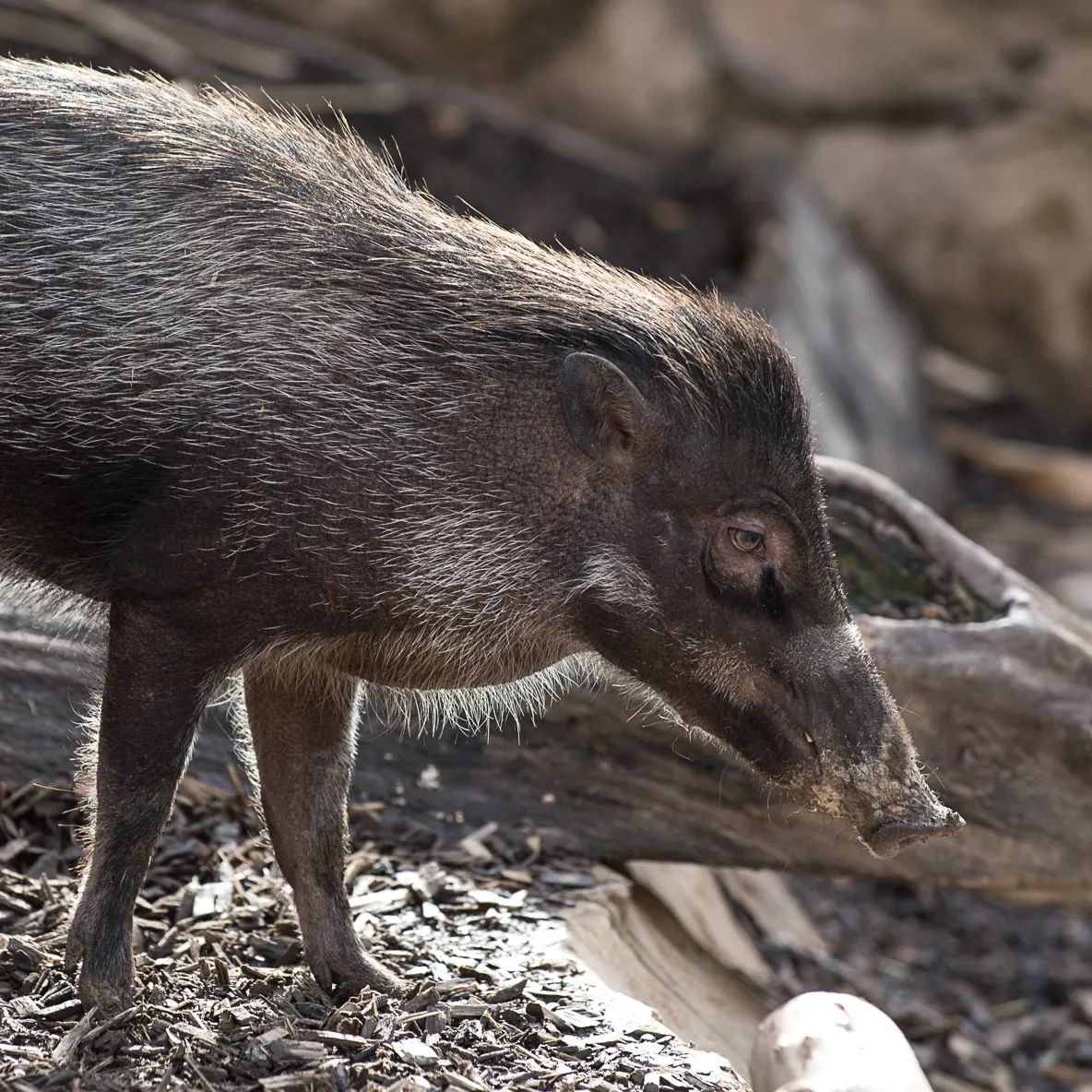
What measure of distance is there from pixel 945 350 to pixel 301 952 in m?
11.2

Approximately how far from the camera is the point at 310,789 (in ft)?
15.7

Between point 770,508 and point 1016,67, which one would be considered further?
point 1016,67

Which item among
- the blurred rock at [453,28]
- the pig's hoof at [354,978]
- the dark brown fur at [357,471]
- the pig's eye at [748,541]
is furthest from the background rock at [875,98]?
the pig's hoof at [354,978]

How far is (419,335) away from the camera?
14.3 ft

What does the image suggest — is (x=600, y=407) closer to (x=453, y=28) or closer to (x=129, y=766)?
(x=129, y=766)

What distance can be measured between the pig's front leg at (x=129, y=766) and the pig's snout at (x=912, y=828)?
69.0 inches

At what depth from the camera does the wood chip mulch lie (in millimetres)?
3895

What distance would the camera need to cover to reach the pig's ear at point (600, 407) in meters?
4.26

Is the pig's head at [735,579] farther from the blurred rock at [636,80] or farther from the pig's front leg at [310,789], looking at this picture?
the blurred rock at [636,80]

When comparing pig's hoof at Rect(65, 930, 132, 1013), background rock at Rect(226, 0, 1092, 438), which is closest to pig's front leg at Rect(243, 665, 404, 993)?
pig's hoof at Rect(65, 930, 132, 1013)

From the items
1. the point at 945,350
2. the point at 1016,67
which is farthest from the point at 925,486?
the point at 1016,67

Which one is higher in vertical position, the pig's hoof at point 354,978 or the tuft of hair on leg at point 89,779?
the tuft of hair on leg at point 89,779

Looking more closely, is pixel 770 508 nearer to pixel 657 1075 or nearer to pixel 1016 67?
pixel 657 1075

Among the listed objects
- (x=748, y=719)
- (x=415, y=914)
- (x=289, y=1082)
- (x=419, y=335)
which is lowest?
(x=415, y=914)
